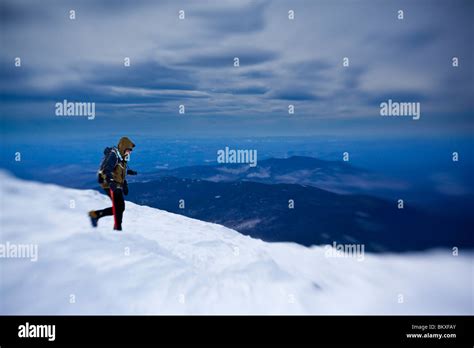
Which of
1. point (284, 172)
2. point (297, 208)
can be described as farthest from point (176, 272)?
point (284, 172)

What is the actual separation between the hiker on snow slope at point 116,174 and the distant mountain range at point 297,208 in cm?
172

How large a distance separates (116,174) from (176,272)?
6.50 feet

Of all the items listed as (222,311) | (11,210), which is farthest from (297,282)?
(11,210)

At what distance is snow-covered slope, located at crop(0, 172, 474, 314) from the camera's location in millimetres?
4363

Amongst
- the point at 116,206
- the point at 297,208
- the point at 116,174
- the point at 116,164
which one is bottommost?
the point at 297,208

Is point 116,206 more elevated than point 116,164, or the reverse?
point 116,164

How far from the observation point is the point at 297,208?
2356 cm

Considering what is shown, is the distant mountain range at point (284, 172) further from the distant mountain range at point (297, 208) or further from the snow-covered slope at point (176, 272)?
the snow-covered slope at point (176, 272)

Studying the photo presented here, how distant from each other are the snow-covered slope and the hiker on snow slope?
1.24 feet

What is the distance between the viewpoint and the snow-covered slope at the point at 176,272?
436 centimetres

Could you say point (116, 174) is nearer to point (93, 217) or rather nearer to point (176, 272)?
point (93, 217)

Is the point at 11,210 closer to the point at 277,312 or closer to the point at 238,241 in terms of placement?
the point at 238,241

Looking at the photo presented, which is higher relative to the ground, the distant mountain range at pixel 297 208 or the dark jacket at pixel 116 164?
the dark jacket at pixel 116 164

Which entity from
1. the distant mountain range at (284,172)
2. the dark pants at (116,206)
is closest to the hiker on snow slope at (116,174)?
the dark pants at (116,206)
